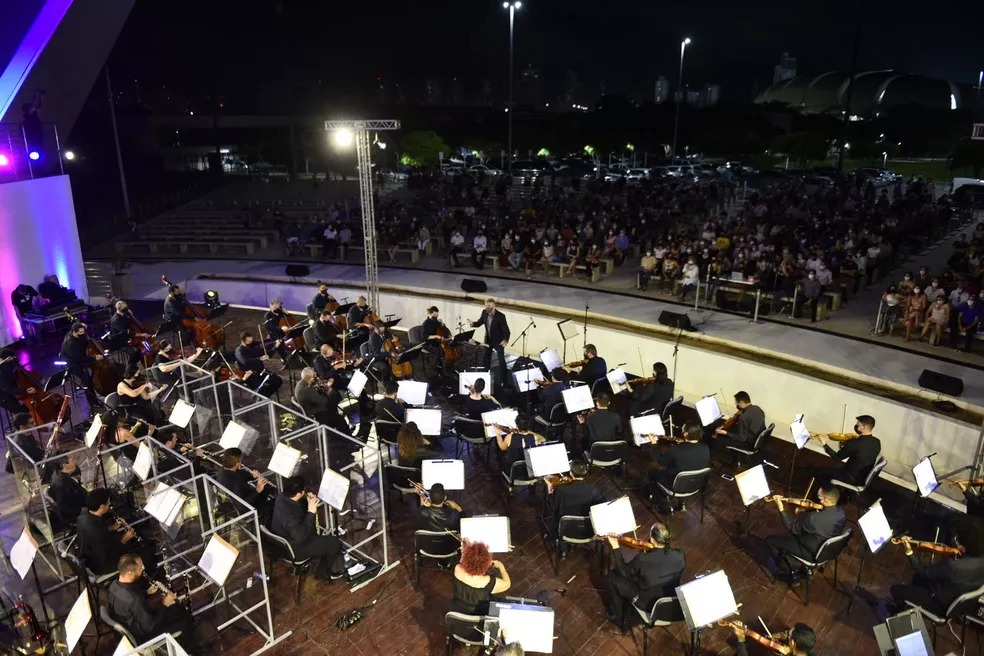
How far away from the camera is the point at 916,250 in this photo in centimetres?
2227

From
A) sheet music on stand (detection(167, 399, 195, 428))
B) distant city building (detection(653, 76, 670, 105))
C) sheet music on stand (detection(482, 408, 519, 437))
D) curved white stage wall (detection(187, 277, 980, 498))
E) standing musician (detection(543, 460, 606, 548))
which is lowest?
curved white stage wall (detection(187, 277, 980, 498))

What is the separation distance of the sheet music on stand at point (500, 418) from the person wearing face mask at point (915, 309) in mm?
9593

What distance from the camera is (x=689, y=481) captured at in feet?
26.5

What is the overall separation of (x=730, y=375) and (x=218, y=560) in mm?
9311

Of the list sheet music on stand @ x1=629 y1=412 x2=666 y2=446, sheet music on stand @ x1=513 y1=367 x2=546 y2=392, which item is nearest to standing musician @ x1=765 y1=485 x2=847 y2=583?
sheet music on stand @ x1=629 y1=412 x2=666 y2=446

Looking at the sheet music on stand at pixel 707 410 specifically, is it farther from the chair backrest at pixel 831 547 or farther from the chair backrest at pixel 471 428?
the chair backrest at pixel 471 428

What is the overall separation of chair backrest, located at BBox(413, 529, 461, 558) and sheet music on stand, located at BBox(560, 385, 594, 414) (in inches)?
125

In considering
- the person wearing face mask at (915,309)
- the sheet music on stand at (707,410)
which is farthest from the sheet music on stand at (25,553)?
the person wearing face mask at (915,309)

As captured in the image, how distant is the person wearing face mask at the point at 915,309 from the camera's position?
44.7 feet

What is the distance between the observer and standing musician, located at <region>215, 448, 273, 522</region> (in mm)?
7555

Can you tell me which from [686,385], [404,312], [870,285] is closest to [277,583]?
[686,385]

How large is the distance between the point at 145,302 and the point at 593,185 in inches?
834

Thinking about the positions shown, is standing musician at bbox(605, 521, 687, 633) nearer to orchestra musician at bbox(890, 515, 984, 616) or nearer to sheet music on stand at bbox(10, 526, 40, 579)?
orchestra musician at bbox(890, 515, 984, 616)

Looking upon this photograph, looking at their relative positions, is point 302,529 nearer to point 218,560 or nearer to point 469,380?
point 218,560
